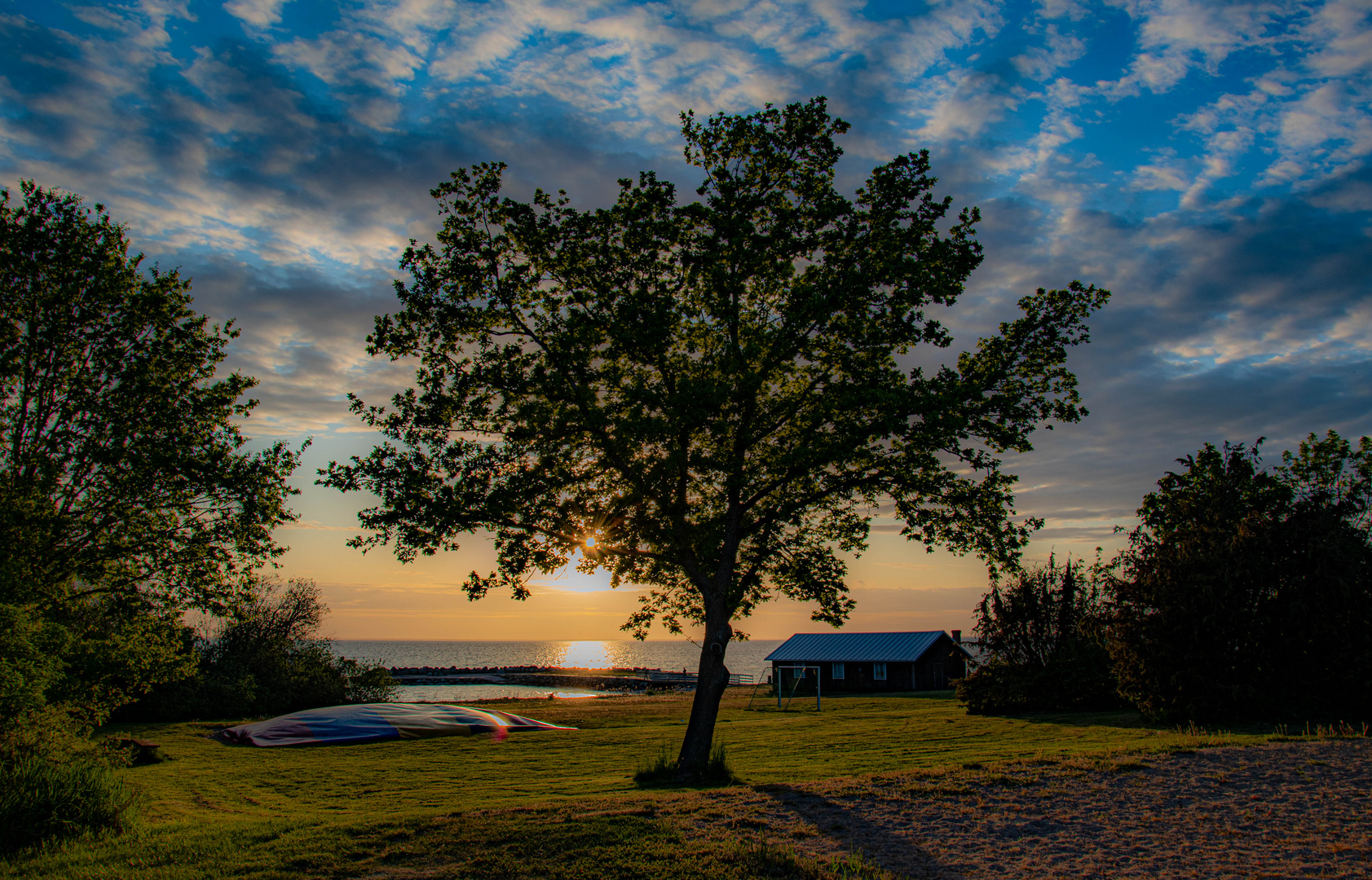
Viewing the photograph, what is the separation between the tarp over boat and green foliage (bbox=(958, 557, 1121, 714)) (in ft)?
59.7

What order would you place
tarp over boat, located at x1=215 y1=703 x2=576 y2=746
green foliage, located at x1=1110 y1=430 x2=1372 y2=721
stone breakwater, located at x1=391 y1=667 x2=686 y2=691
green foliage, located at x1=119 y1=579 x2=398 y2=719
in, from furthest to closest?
stone breakwater, located at x1=391 y1=667 x2=686 y2=691, green foliage, located at x1=119 y1=579 x2=398 y2=719, tarp over boat, located at x1=215 y1=703 x2=576 y2=746, green foliage, located at x1=1110 y1=430 x2=1372 y2=721

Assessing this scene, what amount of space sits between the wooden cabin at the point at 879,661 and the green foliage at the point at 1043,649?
25957mm

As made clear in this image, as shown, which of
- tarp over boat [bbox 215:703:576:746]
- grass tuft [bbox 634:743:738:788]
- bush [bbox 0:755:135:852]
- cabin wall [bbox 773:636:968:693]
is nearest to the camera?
bush [bbox 0:755:135:852]

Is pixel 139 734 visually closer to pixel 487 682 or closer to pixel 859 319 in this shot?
pixel 859 319

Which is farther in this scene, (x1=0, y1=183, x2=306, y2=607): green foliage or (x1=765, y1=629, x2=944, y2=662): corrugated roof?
(x1=765, y1=629, x2=944, y2=662): corrugated roof

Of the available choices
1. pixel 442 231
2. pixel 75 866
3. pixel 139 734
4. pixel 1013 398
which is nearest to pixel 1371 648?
pixel 1013 398

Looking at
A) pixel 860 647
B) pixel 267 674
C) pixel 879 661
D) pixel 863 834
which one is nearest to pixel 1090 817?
pixel 863 834

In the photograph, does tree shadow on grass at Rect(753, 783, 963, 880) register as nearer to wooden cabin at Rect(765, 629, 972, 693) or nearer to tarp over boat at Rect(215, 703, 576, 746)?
tarp over boat at Rect(215, 703, 576, 746)

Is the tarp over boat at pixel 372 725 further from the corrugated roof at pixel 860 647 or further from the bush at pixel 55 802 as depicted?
the corrugated roof at pixel 860 647

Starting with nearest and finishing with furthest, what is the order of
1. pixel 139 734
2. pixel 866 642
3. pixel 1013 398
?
1. pixel 1013 398
2. pixel 139 734
3. pixel 866 642

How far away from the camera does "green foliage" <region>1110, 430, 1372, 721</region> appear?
22172 mm

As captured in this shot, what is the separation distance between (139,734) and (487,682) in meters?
81.5

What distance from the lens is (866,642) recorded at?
63.0 metres

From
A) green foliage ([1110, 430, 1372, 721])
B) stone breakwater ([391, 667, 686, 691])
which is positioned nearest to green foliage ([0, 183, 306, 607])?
green foliage ([1110, 430, 1372, 721])
